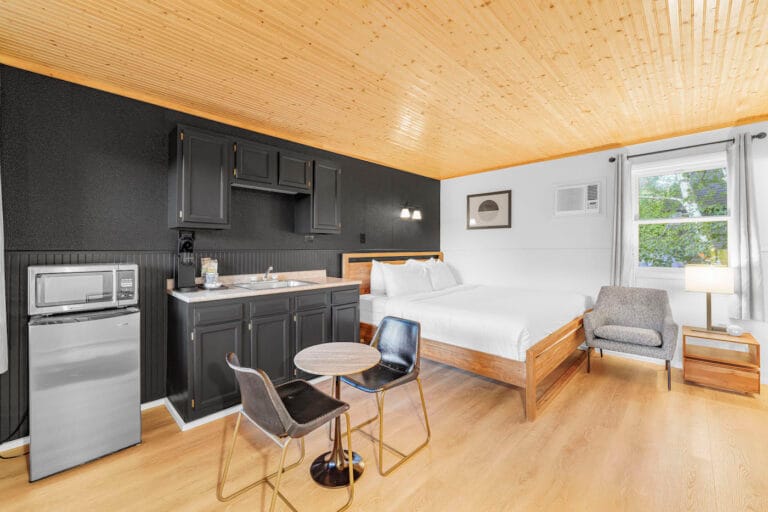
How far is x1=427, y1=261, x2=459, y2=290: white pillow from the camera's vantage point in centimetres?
463

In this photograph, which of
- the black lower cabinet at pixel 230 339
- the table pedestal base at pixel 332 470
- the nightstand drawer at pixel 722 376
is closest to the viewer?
the table pedestal base at pixel 332 470

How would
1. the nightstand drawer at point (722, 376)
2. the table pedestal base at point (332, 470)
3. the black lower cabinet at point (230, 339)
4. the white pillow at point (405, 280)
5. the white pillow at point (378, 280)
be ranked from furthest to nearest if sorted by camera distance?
the white pillow at point (378, 280) → the white pillow at point (405, 280) → the nightstand drawer at point (722, 376) → the black lower cabinet at point (230, 339) → the table pedestal base at point (332, 470)

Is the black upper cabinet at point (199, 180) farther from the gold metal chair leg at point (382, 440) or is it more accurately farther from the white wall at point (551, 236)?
the white wall at point (551, 236)

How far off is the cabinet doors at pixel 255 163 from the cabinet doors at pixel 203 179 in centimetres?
10

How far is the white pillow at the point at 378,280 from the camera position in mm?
4293

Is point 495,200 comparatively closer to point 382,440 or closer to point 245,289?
point 245,289

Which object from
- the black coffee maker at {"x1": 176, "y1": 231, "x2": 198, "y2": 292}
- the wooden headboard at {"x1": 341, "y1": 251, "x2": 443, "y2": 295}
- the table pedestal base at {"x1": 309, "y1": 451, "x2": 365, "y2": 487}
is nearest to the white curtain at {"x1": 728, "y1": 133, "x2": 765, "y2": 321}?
the wooden headboard at {"x1": 341, "y1": 251, "x2": 443, "y2": 295}

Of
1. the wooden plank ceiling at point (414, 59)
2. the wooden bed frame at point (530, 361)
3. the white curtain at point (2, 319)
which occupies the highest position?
the wooden plank ceiling at point (414, 59)

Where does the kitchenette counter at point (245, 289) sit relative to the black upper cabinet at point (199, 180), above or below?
below

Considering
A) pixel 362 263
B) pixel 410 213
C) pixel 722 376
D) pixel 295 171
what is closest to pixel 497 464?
pixel 722 376

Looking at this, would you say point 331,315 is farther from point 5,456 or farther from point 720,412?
point 720,412

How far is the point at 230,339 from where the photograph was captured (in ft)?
8.78

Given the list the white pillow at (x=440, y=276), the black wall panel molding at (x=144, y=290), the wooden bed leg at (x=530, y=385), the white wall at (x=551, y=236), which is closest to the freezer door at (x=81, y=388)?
the black wall panel molding at (x=144, y=290)

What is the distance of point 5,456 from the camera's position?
217cm
